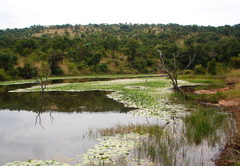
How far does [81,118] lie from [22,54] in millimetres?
52382

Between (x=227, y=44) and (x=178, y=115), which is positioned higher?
(x=227, y=44)

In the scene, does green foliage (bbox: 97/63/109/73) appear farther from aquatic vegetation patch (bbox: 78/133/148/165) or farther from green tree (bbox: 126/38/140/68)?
aquatic vegetation patch (bbox: 78/133/148/165)

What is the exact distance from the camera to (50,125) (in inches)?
370

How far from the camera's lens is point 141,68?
2448 inches

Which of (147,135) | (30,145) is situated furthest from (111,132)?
(30,145)

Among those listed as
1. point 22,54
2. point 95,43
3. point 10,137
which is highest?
point 95,43

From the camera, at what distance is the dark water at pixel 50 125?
6367 mm

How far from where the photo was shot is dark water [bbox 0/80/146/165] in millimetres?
6367

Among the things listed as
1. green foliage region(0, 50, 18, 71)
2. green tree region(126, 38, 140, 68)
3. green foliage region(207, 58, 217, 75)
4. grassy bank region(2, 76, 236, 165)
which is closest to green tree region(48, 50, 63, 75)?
green foliage region(0, 50, 18, 71)

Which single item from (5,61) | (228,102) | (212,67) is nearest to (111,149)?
(228,102)

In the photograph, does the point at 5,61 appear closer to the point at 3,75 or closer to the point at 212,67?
the point at 3,75

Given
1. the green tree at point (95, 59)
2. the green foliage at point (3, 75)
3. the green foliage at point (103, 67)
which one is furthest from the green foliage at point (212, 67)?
the green foliage at point (3, 75)

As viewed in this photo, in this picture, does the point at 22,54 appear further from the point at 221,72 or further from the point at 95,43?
the point at 221,72

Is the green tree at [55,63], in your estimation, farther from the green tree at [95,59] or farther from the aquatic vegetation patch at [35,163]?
the aquatic vegetation patch at [35,163]
